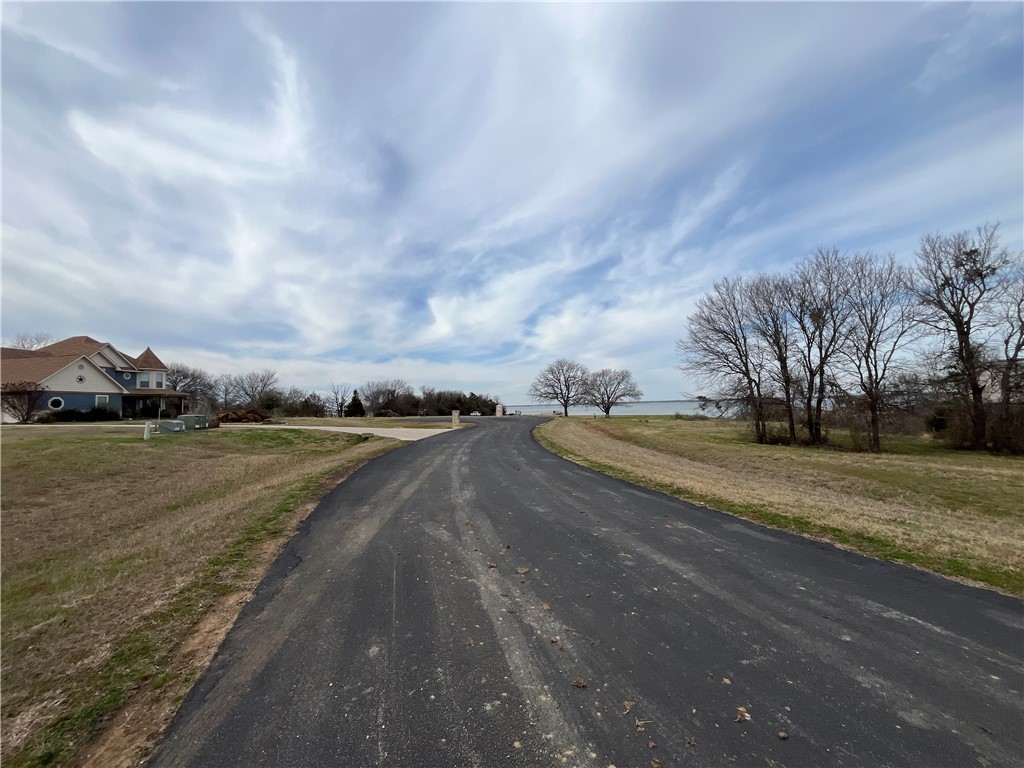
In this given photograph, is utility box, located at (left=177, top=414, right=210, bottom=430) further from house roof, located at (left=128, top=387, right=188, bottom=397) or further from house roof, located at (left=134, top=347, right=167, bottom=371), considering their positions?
house roof, located at (left=134, top=347, right=167, bottom=371)

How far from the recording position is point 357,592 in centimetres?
452

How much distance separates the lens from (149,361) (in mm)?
43094

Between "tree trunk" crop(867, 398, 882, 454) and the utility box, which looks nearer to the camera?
the utility box

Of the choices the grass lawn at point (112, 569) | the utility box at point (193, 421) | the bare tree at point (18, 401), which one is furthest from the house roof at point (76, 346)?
the grass lawn at point (112, 569)

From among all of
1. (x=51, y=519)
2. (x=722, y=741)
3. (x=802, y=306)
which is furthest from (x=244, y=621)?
(x=802, y=306)

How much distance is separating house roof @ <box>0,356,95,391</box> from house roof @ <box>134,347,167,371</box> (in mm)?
8541

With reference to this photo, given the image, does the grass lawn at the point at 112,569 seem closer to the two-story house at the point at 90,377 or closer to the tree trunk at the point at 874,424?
the two-story house at the point at 90,377

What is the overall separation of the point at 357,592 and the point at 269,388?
75.5 m

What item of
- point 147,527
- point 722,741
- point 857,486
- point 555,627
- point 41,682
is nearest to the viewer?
point 722,741

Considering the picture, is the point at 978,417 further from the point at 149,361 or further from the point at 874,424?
the point at 149,361

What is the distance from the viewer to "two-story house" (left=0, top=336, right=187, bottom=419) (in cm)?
3086

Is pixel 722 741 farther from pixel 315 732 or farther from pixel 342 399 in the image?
pixel 342 399

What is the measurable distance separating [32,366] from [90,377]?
125 inches

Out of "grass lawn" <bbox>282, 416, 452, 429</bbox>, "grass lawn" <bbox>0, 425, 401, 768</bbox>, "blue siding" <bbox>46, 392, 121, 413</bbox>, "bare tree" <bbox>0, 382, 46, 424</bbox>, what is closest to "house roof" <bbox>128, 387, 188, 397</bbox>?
"blue siding" <bbox>46, 392, 121, 413</bbox>
